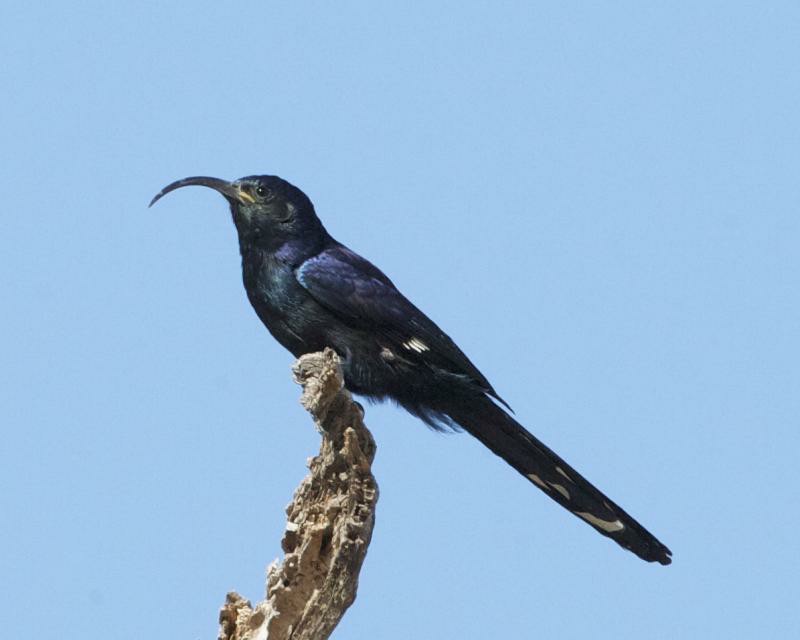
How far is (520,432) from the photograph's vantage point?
697cm

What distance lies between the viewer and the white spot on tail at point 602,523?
7004 mm

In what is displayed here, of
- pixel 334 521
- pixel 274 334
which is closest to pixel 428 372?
pixel 274 334

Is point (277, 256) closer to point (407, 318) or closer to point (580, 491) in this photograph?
point (407, 318)

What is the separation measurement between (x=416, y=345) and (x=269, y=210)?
3.27 ft

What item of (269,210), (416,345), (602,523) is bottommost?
(602,523)

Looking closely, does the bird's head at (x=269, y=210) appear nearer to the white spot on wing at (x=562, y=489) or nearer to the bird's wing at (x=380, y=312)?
the bird's wing at (x=380, y=312)

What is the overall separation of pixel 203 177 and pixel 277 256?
700mm

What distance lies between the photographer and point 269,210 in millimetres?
7051

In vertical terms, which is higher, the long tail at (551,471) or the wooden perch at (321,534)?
the long tail at (551,471)

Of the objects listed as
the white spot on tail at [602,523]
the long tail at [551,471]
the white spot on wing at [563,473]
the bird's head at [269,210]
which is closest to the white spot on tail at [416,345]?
the long tail at [551,471]

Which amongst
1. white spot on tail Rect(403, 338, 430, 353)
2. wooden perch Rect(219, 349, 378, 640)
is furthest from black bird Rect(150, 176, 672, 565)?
wooden perch Rect(219, 349, 378, 640)

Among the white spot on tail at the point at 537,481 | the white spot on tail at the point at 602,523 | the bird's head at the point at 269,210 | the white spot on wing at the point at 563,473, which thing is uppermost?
the bird's head at the point at 269,210

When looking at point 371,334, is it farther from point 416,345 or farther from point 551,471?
point 551,471

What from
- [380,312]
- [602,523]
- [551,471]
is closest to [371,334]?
[380,312]
